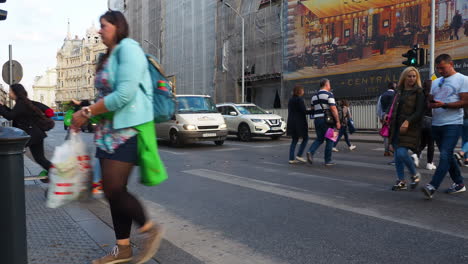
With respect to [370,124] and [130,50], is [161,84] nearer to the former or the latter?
[130,50]

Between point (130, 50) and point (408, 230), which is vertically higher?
point (130, 50)

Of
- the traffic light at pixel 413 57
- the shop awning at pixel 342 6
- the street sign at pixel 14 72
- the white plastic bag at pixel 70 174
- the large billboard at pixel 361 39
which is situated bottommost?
the white plastic bag at pixel 70 174

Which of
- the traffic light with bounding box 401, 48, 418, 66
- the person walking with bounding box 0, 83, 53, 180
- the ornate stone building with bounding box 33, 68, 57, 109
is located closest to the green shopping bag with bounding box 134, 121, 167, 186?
the person walking with bounding box 0, 83, 53, 180

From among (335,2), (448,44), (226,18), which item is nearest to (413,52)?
(448,44)

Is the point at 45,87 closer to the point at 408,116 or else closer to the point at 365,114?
the point at 365,114

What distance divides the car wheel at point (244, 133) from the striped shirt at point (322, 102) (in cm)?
732

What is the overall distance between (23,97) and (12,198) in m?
4.61

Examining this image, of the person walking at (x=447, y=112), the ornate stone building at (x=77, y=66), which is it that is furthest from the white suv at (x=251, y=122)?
the ornate stone building at (x=77, y=66)

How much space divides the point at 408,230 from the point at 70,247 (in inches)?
112

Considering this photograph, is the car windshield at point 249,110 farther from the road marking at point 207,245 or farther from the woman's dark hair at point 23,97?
the road marking at point 207,245

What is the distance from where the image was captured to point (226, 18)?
33.4 m

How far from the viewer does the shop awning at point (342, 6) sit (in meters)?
21.6

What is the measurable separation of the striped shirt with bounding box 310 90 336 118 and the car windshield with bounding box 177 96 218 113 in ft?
19.3

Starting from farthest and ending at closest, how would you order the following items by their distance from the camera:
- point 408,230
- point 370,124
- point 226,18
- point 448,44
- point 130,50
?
point 226,18 < point 370,124 < point 448,44 < point 408,230 < point 130,50
